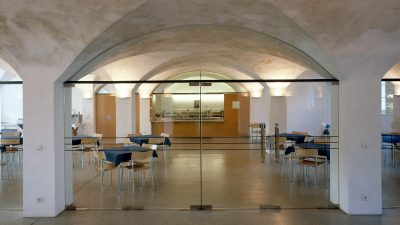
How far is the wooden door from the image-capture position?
687 inches

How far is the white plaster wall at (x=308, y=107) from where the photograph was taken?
1416cm

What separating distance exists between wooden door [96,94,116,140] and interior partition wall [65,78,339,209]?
5 cm

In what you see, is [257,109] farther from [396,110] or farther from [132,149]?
[132,149]

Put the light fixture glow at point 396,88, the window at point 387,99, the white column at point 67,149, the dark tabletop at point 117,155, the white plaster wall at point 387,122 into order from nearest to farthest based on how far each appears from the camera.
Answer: the white column at point 67,149 < the dark tabletop at point 117,155 < the light fixture glow at point 396,88 < the window at point 387,99 < the white plaster wall at point 387,122

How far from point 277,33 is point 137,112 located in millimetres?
9023

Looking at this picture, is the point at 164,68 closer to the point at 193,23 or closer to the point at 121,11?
the point at 193,23

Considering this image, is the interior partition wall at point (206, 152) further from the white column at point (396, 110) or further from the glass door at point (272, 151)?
the white column at point (396, 110)

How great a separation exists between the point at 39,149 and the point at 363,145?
5.25 m

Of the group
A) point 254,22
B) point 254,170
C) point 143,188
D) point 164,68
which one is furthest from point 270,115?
point 254,22

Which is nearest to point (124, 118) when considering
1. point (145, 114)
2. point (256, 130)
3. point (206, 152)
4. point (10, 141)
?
point (145, 114)

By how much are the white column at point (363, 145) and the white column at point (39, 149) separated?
479 centimetres

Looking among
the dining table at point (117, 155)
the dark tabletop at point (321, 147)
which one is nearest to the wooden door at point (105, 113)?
the dining table at point (117, 155)

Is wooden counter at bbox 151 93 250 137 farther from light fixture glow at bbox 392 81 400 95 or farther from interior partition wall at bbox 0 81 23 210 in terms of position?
light fixture glow at bbox 392 81 400 95

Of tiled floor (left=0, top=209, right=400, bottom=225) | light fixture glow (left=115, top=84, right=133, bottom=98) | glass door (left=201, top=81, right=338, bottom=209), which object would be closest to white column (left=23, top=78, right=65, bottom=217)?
tiled floor (left=0, top=209, right=400, bottom=225)
